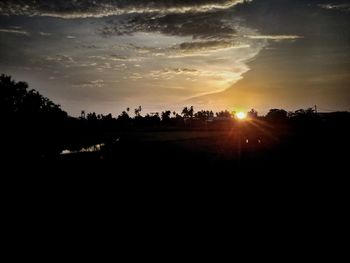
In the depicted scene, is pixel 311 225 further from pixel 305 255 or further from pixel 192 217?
pixel 192 217

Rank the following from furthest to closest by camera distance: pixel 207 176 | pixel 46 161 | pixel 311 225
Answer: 1. pixel 46 161
2. pixel 207 176
3. pixel 311 225

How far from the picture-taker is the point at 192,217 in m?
10.5

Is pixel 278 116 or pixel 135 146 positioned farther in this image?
pixel 278 116

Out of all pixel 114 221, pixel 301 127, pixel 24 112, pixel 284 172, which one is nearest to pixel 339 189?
pixel 284 172

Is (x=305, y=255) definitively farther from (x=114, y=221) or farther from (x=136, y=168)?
(x=136, y=168)

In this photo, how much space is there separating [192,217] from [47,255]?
4.94 m

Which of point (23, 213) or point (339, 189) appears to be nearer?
point (23, 213)

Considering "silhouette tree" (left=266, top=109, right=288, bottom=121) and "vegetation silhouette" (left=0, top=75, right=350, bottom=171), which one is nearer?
"vegetation silhouette" (left=0, top=75, right=350, bottom=171)

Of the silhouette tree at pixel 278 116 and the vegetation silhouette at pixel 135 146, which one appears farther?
the silhouette tree at pixel 278 116

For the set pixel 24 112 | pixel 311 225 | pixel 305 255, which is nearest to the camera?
pixel 305 255

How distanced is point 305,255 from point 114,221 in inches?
248

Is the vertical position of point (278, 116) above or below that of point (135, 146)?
above

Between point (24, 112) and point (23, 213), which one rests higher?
point (24, 112)

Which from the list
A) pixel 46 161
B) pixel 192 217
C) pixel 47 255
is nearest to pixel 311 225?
pixel 192 217
